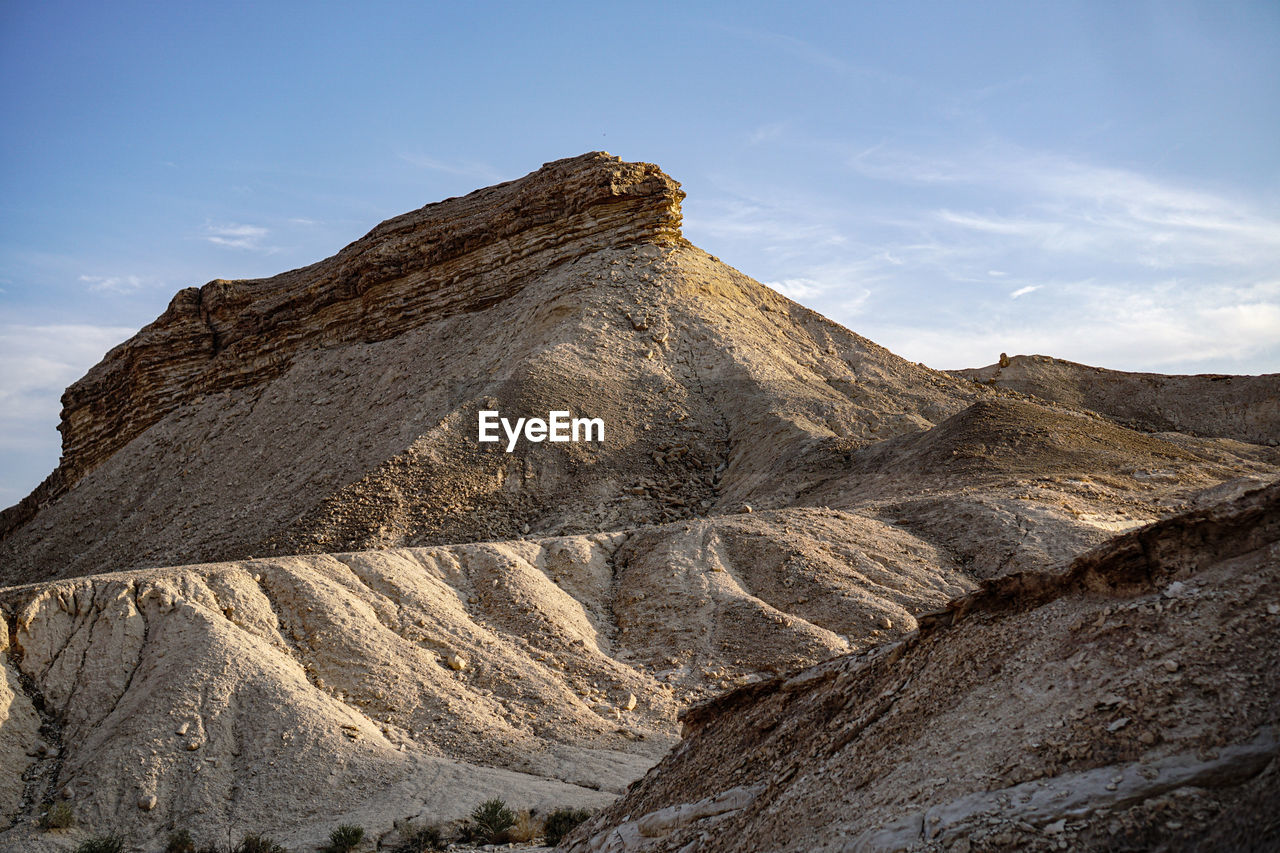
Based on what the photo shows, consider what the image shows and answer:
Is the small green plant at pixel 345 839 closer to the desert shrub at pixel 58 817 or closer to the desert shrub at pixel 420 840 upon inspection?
the desert shrub at pixel 420 840

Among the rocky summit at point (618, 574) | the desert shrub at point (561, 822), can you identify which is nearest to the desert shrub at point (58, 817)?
the rocky summit at point (618, 574)

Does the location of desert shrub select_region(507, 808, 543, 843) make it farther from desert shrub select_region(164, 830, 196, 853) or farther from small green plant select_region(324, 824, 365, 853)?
desert shrub select_region(164, 830, 196, 853)

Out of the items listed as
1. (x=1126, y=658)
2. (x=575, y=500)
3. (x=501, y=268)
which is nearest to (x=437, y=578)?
(x=575, y=500)

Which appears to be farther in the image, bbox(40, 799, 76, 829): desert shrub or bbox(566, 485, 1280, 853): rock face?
bbox(40, 799, 76, 829): desert shrub

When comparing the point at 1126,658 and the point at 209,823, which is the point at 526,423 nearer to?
the point at 209,823

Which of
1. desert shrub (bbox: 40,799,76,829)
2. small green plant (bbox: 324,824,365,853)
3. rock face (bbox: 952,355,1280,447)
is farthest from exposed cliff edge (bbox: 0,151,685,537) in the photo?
small green plant (bbox: 324,824,365,853)

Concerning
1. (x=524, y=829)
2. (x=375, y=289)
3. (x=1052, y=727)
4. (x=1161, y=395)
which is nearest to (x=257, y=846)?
(x=524, y=829)

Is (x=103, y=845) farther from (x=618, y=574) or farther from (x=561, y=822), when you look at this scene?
(x=618, y=574)
